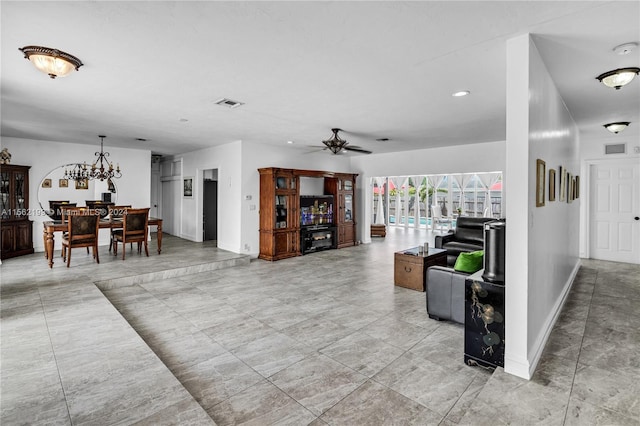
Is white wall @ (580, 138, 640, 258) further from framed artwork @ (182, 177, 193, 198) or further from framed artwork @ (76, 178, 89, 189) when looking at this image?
framed artwork @ (76, 178, 89, 189)

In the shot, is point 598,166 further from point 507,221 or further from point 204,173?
point 204,173

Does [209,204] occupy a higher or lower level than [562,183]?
lower

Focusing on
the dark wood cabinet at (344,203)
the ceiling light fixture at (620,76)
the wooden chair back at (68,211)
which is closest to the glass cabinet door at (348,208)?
the dark wood cabinet at (344,203)

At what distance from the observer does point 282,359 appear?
2.80m

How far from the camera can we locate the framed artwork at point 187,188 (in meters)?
8.91

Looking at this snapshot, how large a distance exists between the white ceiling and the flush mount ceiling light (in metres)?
0.06

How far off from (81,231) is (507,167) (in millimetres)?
6512

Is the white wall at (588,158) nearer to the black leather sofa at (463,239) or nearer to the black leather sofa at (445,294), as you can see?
the black leather sofa at (463,239)

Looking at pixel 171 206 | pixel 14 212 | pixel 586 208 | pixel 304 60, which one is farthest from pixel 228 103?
pixel 586 208

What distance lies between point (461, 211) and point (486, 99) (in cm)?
1023

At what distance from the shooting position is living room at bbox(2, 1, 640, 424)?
2.32 m

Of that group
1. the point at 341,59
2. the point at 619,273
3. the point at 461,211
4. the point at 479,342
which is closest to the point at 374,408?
the point at 479,342

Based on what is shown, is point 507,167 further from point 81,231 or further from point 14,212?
point 14,212

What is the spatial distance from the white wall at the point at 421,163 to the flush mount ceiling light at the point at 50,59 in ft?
21.8
